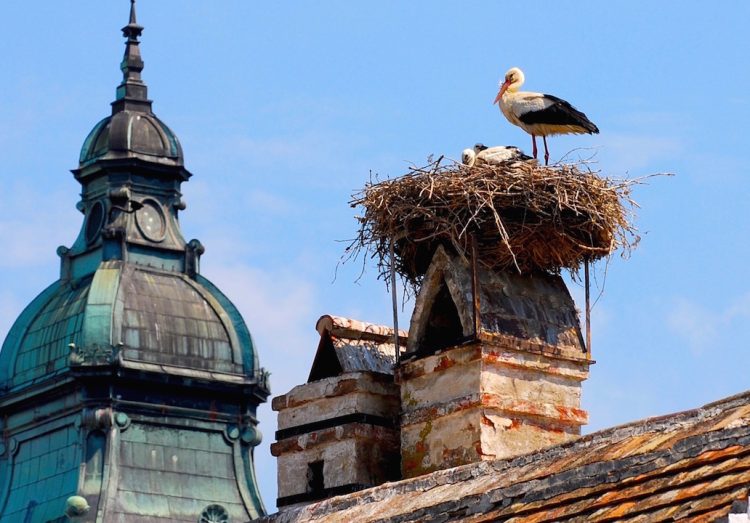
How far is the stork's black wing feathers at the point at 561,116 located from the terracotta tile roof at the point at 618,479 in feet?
17.5

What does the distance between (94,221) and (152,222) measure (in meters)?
1.12

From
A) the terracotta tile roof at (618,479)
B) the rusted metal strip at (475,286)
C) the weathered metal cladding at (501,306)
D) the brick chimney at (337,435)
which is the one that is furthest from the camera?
the brick chimney at (337,435)

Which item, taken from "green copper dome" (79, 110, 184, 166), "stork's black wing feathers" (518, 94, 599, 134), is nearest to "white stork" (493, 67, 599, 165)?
"stork's black wing feathers" (518, 94, 599, 134)

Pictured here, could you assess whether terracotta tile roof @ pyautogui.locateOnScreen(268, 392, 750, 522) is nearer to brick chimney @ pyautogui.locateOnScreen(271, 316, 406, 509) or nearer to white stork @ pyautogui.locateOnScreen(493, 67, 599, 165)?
brick chimney @ pyautogui.locateOnScreen(271, 316, 406, 509)

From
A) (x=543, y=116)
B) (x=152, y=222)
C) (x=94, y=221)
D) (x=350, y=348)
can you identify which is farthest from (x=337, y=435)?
(x=94, y=221)

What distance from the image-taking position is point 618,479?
44.5ft

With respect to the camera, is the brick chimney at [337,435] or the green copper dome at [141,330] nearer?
the brick chimney at [337,435]

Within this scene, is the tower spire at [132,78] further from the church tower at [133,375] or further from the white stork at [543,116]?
the white stork at [543,116]

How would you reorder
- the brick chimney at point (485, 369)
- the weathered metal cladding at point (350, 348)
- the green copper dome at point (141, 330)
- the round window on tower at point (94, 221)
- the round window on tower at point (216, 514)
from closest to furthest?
the brick chimney at point (485, 369) < the weathered metal cladding at point (350, 348) < the round window on tower at point (216, 514) < the green copper dome at point (141, 330) < the round window on tower at point (94, 221)

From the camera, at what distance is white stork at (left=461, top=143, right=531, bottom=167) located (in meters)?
20.5

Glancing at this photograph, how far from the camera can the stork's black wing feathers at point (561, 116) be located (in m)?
21.5

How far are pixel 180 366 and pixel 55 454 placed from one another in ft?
9.33

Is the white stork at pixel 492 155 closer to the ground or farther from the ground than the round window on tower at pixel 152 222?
closer to the ground

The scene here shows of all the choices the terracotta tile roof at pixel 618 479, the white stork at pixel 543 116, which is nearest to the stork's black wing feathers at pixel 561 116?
the white stork at pixel 543 116
